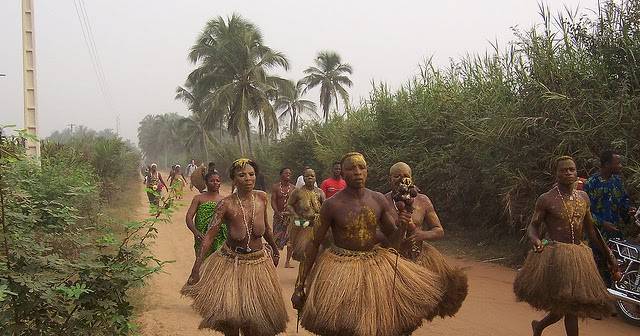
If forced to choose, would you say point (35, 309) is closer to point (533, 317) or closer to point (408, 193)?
point (408, 193)

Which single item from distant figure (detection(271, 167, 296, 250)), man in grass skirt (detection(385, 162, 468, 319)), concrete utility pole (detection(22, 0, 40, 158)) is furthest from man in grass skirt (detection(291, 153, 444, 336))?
concrete utility pole (detection(22, 0, 40, 158))

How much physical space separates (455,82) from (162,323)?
8812 mm

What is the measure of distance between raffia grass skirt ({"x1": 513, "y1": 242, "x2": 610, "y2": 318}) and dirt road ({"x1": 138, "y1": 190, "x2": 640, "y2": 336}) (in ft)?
4.22

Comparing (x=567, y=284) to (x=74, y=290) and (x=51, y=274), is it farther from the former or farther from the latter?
(x=51, y=274)

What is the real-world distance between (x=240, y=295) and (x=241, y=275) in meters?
0.16

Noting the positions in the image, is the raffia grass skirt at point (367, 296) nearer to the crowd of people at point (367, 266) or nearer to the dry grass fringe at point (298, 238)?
the crowd of people at point (367, 266)

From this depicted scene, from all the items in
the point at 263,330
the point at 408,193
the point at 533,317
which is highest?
the point at 408,193

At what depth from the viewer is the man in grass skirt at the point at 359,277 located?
3.40 m

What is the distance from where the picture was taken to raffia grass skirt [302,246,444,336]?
3.38m

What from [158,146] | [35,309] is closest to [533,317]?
[35,309]

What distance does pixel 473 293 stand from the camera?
748cm

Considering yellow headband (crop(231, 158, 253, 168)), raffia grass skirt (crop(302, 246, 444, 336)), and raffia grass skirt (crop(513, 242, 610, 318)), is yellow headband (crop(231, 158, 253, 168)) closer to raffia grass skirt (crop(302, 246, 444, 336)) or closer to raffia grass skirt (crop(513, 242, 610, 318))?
raffia grass skirt (crop(302, 246, 444, 336))

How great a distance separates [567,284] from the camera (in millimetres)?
4309

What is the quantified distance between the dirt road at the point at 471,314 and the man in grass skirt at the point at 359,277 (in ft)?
4.56
